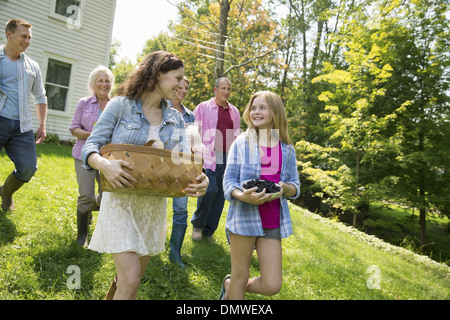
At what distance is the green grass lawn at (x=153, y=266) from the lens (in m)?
2.68

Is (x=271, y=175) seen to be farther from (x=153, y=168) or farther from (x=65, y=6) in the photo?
(x=65, y=6)

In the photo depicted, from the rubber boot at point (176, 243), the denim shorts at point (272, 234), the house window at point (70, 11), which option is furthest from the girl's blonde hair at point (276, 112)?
the house window at point (70, 11)

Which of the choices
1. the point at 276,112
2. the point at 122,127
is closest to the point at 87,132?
the point at 122,127

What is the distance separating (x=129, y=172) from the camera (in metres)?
1.57

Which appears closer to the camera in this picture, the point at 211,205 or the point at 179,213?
the point at 179,213

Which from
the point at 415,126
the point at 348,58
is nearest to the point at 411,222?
the point at 415,126

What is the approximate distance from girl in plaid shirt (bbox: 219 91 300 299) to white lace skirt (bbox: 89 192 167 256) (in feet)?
2.06

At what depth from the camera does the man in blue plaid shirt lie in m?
3.46

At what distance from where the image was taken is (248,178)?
244 cm

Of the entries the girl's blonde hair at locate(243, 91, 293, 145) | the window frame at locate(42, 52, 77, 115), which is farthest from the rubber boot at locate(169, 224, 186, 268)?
the window frame at locate(42, 52, 77, 115)

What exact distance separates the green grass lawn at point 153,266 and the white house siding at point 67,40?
5817 millimetres

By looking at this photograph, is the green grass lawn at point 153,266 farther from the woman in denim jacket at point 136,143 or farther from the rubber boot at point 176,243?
the woman in denim jacket at point 136,143

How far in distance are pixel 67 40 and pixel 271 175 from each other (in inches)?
456

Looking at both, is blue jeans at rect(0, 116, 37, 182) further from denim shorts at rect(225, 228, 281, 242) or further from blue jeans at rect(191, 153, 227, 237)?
denim shorts at rect(225, 228, 281, 242)
